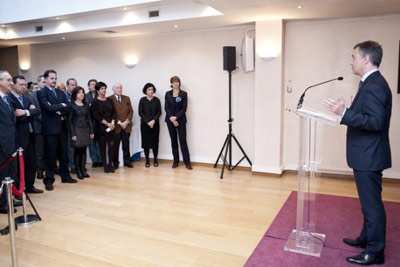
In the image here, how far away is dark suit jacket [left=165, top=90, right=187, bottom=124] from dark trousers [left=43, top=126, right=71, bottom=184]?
6.09ft

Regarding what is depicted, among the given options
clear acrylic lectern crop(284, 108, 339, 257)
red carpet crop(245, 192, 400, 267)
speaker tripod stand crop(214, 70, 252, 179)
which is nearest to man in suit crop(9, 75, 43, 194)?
speaker tripod stand crop(214, 70, 252, 179)

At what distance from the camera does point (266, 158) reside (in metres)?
5.83

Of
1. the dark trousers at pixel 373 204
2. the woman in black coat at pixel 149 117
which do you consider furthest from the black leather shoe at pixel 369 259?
the woman in black coat at pixel 149 117

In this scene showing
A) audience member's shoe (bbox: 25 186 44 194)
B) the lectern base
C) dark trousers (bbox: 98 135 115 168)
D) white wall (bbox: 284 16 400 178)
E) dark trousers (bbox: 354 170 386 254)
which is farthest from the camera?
dark trousers (bbox: 98 135 115 168)

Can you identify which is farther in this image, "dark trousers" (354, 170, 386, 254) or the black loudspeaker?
the black loudspeaker

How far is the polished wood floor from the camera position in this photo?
3186mm

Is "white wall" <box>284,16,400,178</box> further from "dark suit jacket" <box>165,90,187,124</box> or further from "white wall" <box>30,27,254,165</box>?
"dark suit jacket" <box>165,90,187,124</box>

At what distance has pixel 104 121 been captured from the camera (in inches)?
237

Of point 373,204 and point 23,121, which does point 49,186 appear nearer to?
point 23,121

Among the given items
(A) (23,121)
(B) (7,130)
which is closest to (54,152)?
(A) (23,121)

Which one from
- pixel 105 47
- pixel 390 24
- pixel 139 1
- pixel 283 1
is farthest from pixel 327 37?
pixel 105 47


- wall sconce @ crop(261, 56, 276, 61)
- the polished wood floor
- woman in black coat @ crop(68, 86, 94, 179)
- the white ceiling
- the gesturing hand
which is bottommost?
the polished wood floor

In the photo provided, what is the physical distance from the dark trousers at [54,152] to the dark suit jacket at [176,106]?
186 cm

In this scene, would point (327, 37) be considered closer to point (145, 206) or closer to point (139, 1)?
point (139, 1)
